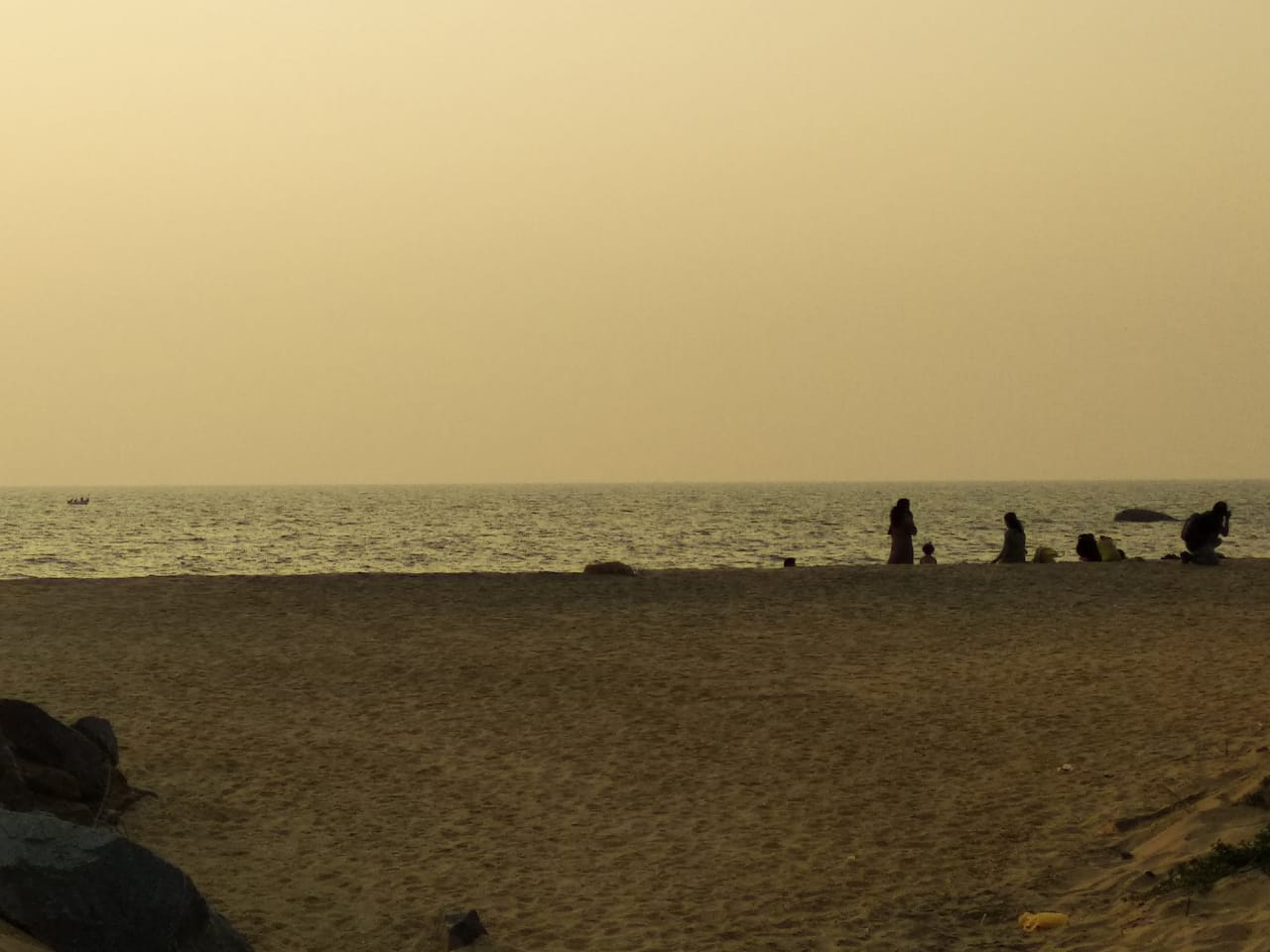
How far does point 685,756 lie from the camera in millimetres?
14172

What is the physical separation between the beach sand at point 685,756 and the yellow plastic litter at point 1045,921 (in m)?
0.09

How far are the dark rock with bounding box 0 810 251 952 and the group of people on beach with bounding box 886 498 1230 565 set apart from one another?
20.0 meters

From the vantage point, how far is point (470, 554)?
202 feet

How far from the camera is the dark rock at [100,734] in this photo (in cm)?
1242

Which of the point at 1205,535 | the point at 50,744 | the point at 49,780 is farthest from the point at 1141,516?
the point at 49,780

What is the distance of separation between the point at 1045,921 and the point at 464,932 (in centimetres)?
397

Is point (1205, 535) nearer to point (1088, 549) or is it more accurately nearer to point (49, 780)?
point (1088, 549)

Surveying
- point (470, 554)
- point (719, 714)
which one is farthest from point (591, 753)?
point (470, 554)

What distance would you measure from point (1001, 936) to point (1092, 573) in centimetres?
1794

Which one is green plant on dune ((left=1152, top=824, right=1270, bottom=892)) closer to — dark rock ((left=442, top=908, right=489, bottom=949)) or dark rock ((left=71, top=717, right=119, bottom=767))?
dark rock ((left=442, top=908, right=489, bottom=949))

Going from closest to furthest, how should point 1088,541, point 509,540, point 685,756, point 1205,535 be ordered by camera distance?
1. point 685,756
2. point 1205,535
3. point 1088,541
4. point 509,540

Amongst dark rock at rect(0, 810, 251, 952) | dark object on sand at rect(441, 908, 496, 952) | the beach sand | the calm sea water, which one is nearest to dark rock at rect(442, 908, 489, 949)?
dark object on sand at rect(441, 908, 496, 952)

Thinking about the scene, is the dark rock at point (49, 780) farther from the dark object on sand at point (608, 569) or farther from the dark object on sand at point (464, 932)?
the dark object on sand at point (608, 569)

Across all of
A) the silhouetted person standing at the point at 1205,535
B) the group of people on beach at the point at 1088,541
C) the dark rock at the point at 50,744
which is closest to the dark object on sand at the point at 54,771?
the dark rock at the point at 50,744
